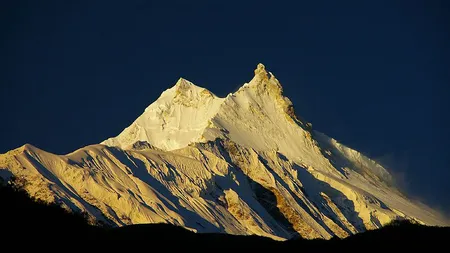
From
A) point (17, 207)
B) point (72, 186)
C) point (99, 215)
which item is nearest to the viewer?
point (17, 207)

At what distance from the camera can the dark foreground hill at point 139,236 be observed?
4851 centimetres

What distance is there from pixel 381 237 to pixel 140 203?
126 m

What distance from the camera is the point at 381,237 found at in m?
55.0

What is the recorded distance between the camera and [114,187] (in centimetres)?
18612

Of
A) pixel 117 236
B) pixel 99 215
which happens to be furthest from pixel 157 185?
pixel 117 236

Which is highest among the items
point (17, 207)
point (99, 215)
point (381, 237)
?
point (99, 215)

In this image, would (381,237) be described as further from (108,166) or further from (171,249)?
(108,166)

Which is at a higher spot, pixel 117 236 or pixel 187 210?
pixel 187 210

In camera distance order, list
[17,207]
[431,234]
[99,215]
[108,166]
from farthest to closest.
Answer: [108,166], [99,215], [431,234], [17,207]

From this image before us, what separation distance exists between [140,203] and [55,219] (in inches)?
5011

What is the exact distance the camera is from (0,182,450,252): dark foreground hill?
159ft

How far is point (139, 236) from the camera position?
55062 millimetres

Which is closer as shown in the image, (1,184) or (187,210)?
(1,184)

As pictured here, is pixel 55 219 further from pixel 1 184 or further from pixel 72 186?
pixel 72 186
